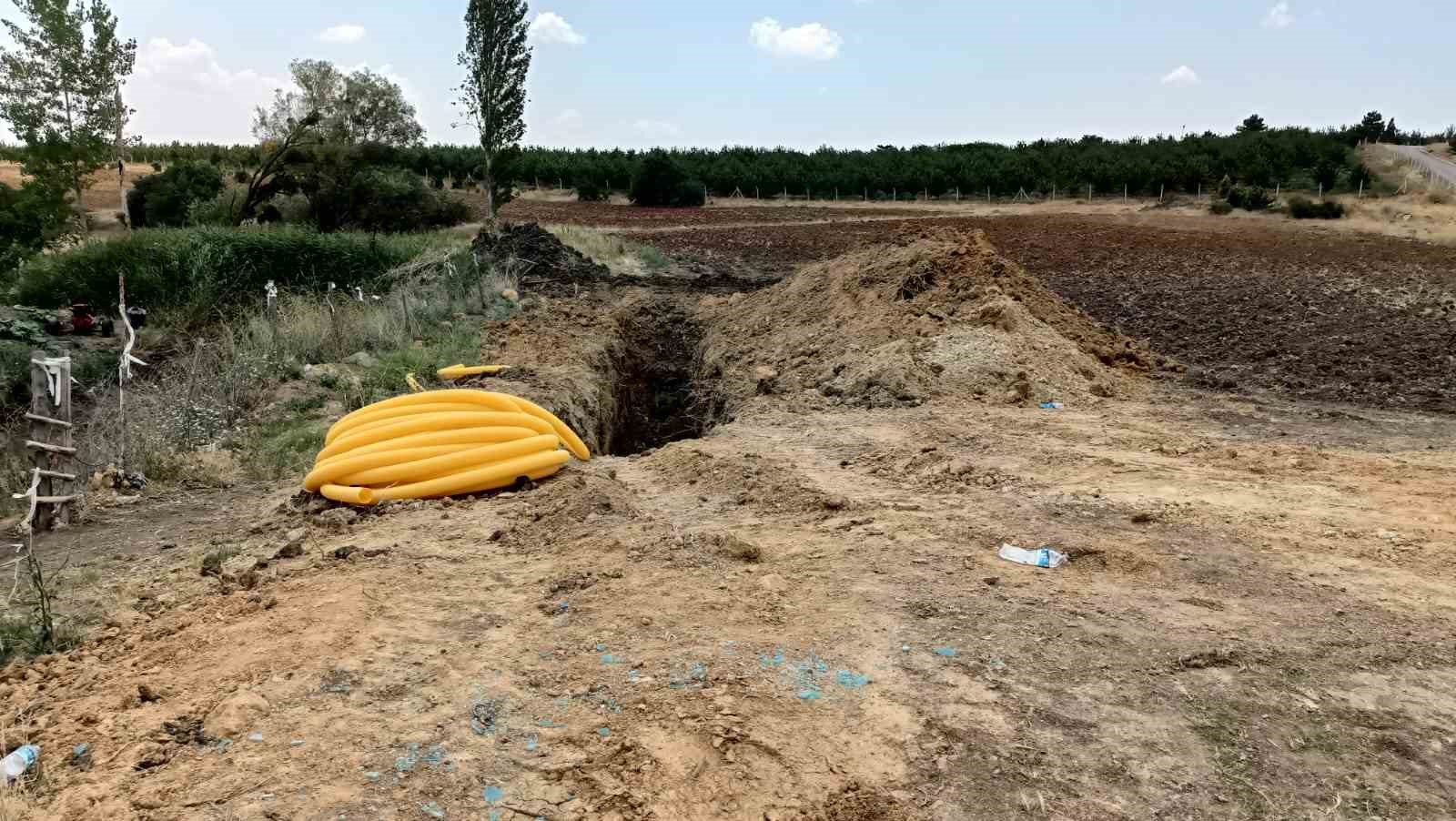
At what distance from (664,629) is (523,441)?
263 cm

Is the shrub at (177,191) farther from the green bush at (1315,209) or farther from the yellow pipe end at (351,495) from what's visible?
the green bush at (1315,209)

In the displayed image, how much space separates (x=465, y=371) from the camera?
8.69 m

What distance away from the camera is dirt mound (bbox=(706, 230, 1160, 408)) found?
859 cm

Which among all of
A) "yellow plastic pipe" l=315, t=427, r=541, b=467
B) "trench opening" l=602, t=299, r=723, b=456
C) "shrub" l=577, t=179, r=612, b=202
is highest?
"shrub" l=577, t=179, r=612, b=202

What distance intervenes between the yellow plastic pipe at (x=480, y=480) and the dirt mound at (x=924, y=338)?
342 cm

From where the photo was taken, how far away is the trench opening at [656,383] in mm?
10445

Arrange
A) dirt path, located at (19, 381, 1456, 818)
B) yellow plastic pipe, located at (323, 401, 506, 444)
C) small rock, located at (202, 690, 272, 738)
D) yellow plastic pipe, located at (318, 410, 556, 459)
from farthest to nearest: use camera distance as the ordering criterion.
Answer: yellow plastic pipe, located at (323, 401, 506, 444), yellow plastic pipe, located at (318, 410, 556, 459), small rock, located at (202, 690, 272, 738), dirt path, located at (19, 381, 1456, 818)

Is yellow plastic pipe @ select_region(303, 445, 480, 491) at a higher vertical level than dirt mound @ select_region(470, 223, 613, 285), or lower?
lower

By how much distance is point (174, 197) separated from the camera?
22.1m

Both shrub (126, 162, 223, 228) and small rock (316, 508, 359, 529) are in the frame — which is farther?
shrub (126, 162, 223, 228)

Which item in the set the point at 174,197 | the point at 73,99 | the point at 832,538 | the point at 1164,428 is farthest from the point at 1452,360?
the point at 73,99

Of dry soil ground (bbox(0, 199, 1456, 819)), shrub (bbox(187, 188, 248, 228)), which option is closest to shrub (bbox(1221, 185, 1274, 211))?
dry soil ground (bbox(0, 199, 1456, 819))

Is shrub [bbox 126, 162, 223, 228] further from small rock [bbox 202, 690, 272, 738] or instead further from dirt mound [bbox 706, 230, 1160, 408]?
small rock [bbox 202, 690, 272, 738]

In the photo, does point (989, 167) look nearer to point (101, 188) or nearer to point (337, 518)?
point (101, 188)
